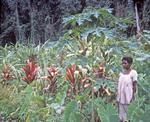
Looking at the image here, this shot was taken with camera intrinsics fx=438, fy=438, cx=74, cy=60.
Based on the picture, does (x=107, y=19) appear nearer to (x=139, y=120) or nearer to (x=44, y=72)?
(x=139, y=120)

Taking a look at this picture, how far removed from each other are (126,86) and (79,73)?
5.01 ft

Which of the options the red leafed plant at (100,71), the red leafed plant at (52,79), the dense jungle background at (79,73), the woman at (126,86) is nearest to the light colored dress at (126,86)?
the woman at (126,86)

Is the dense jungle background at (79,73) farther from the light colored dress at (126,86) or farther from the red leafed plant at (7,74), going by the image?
the light colored dress at (126,86)

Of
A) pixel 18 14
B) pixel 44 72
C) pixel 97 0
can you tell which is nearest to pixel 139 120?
pixel 44 72

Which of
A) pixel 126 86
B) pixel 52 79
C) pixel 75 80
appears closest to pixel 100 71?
pixel 75 80

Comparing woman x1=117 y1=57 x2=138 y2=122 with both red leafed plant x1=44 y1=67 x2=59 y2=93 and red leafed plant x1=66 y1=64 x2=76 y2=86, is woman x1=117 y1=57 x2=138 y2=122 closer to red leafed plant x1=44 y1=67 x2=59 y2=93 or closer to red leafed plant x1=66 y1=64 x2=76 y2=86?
red leafed plant x1=66 y1=64 x2=76 y2=86

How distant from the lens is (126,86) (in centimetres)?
524

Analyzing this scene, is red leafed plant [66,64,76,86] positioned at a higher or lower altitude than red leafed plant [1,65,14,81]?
higher

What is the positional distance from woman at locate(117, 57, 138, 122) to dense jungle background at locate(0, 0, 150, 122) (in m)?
0.13

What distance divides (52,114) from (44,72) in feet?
7.71

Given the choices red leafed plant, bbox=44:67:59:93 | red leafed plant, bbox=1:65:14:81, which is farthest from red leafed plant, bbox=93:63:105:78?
red leafed plant, bbox=1:65:14:81

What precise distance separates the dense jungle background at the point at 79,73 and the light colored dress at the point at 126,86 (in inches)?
5.2

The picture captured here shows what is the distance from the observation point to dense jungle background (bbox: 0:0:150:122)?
4266 mm

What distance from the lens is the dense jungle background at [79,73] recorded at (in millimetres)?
4266
